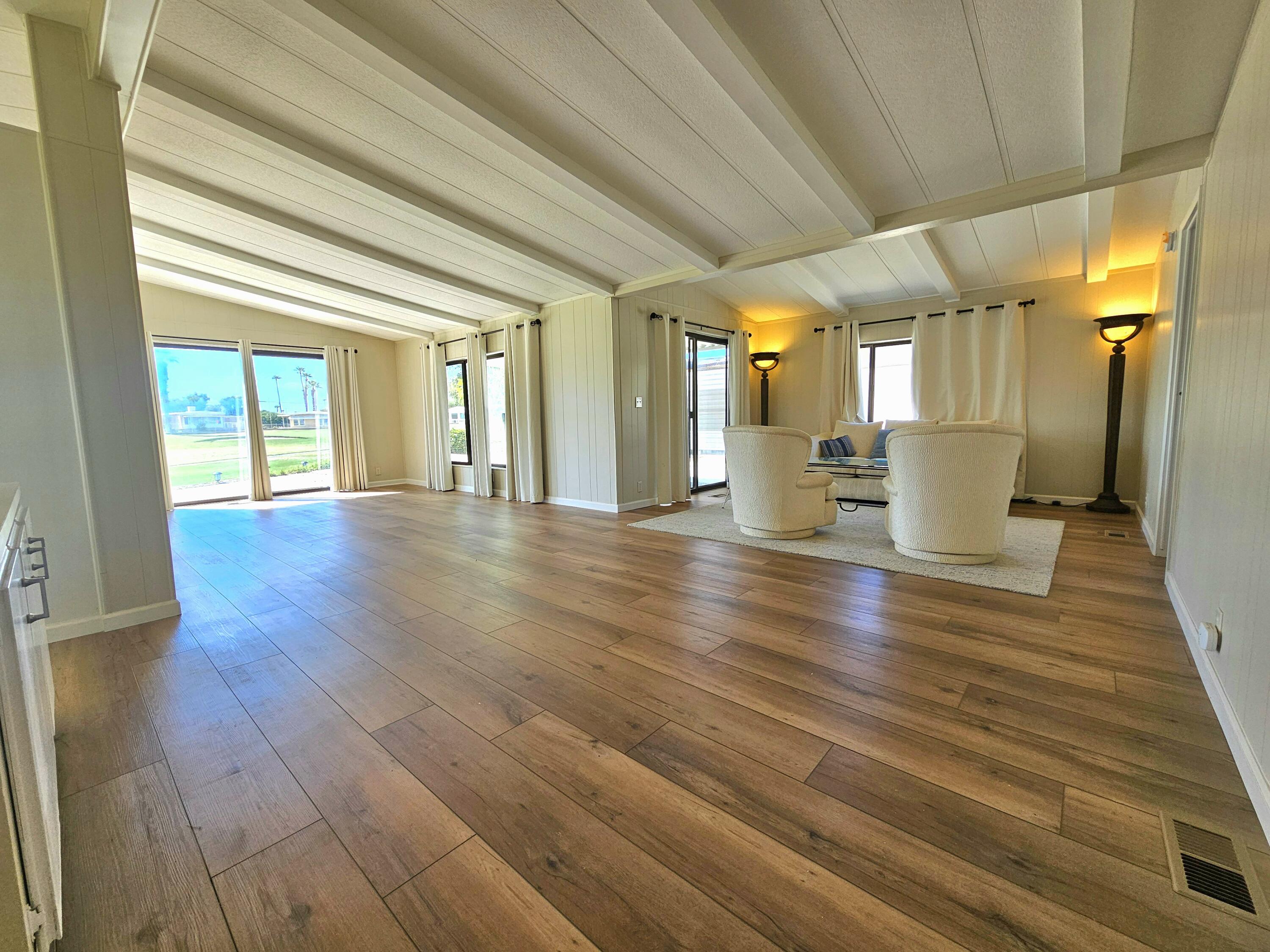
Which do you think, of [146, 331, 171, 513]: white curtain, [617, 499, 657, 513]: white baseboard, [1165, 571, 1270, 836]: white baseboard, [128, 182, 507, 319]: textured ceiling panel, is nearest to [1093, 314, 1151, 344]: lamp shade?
[1165, 571, 1270, 836]: white baseboard

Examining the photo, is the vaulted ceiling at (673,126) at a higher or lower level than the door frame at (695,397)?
higher

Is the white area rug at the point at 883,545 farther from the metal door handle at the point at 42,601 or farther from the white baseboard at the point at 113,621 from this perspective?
the metal door handle at the point at 42,601

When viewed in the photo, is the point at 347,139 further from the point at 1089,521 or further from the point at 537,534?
the point at 1089,521

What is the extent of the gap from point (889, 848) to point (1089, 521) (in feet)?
16.1

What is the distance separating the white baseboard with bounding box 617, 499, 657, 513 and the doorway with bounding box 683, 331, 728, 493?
83 cm

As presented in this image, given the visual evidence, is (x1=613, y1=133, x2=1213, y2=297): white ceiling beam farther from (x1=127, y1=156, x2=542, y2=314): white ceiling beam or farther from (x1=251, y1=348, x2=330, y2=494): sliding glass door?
(x1=251, y1=348, x2=330, y2=494): sliding glass door

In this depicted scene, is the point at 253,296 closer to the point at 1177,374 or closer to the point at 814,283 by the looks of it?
the point at 814,283

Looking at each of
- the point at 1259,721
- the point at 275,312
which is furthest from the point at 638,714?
the point at 275,312

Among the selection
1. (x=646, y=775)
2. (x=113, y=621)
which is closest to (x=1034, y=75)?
(x=646, y=775)

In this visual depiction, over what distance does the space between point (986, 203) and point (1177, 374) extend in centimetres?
170

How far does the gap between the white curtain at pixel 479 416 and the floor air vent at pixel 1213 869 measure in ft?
22.7

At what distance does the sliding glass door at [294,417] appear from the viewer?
24.0 ft

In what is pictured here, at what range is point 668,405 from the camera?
6250 millimetres

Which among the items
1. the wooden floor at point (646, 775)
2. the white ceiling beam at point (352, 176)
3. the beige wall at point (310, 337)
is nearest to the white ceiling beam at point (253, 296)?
the beige wall at point (310, 337)
